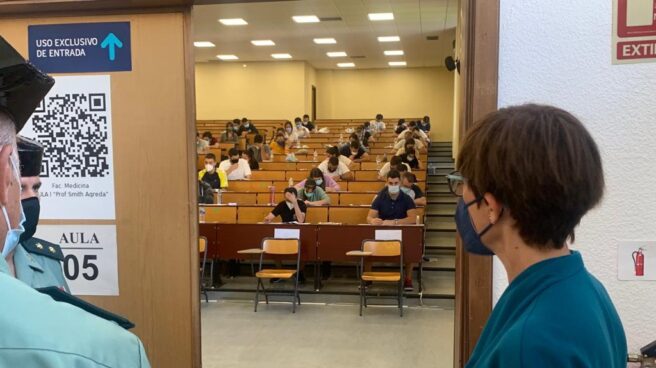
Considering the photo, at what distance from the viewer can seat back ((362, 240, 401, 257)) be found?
561 cm

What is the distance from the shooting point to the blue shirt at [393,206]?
6402mm

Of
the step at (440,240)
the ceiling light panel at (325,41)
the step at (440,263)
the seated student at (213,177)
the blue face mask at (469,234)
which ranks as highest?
the ceiling light panel at (325,41)

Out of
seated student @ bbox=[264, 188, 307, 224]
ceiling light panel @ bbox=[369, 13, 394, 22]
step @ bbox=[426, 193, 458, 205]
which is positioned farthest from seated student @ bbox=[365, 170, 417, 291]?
ceiling light panel @ bbox=[369, 13, 394, 22]

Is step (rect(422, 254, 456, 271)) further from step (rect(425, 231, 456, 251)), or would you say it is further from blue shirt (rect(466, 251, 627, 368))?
blue shirt (rect(466, 251, 627, 368))

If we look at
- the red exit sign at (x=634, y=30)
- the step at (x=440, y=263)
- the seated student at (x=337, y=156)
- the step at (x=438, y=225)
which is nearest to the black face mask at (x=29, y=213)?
the red exit sign at (x=634, y=30)

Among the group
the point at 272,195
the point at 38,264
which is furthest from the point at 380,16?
the point at 38,264

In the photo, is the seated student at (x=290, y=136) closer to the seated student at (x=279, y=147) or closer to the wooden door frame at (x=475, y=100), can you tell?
the seated student at (x=279, y=147)

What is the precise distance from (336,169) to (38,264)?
721 centimetres

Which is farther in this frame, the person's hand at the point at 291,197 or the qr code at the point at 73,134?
the person's hand at the point at 291,197

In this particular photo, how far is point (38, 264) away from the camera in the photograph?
1849mm

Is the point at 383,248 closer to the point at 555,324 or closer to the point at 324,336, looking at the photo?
the point at 324,336

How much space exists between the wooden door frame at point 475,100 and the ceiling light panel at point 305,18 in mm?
10414

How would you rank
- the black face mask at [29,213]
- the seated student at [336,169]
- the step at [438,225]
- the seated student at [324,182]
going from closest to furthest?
the black face mask at [29,213], the seated student at [324,182], the step at [438,225], the seated student at [336,169]

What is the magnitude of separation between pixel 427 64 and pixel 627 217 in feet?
64.6
